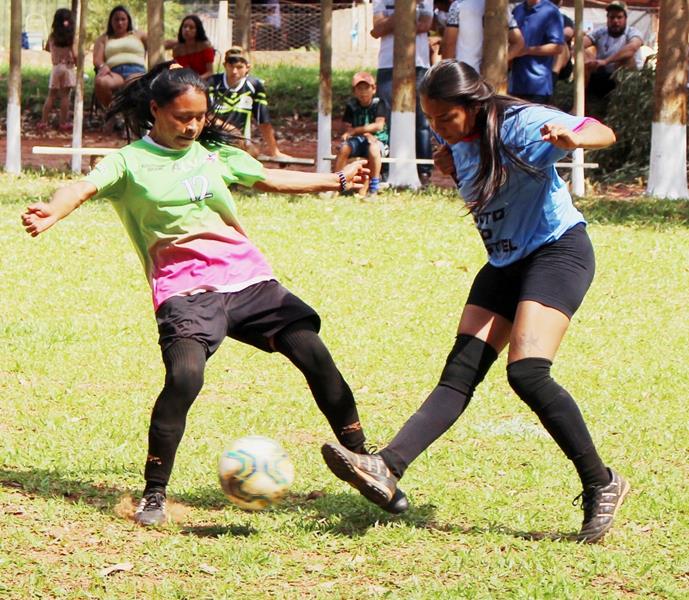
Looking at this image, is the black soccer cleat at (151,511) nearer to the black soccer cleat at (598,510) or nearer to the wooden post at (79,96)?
the black soccer cleat at (598,510)

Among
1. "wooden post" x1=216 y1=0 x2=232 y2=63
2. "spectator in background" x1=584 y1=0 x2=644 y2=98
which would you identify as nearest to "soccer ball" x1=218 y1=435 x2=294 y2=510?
"spectator in background" x1=584 y1=0 x2=644 y2=98

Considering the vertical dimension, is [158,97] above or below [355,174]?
above

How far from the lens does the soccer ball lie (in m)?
5.40

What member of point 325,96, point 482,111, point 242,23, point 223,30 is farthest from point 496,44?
point 223,30

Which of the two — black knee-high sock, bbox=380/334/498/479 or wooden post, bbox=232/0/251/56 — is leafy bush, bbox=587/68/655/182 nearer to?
wooden post, bbox=232/0/251/56

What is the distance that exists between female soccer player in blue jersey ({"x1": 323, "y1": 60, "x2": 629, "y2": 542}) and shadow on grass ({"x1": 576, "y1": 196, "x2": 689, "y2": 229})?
761 centimetres

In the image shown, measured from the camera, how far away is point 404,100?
14914mm

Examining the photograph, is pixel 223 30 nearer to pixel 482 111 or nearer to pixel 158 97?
pixel 158 97

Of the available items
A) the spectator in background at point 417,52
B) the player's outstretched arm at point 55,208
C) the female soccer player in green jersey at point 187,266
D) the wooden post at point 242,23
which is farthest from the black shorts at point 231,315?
the wooden post at point 242,23

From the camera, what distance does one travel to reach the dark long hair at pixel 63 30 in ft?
66.4

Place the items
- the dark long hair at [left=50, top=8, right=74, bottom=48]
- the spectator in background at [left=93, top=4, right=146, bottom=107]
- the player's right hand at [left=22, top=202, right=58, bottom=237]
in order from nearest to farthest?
the player's right hand at [left=22, top=202, right=58, bottom=237] → the spectator in background at [left=93, top=4, right=146, bottom=107] → the dark long hair at [left=50, top=8, right=74, bottom=48]

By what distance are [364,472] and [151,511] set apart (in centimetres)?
97

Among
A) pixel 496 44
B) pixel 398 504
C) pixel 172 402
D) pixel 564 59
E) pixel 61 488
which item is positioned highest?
pixel 496 44

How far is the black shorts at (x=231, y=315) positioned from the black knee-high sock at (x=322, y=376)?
54 millimetres
